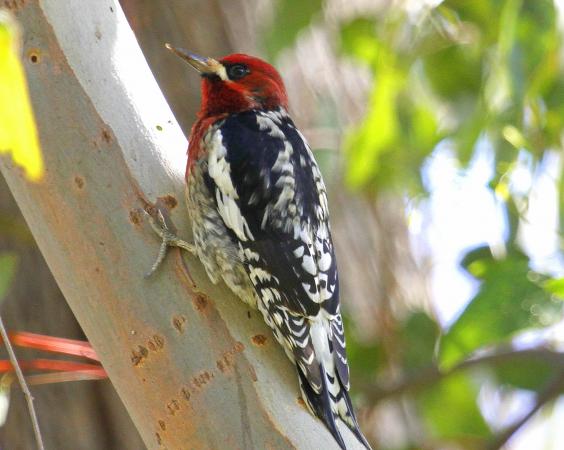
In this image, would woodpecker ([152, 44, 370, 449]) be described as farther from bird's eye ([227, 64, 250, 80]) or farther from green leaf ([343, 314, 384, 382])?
green leaf ([343, 314, 384, 382])

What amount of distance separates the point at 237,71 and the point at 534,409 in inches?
56.3

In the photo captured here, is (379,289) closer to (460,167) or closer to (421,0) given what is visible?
(460,167)

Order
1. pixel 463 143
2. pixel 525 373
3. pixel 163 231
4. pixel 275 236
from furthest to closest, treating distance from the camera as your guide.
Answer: pixel 525 373, pixel 463 143, pixel 275 236, pixel 163 231

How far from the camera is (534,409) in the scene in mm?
3062

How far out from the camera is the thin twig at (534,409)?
3.06 meters

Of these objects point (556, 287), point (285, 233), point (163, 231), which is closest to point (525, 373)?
point (556, 287)

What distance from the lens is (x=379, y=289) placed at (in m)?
3.92

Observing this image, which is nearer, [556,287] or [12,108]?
[12,108]

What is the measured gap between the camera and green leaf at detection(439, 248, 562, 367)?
255cm

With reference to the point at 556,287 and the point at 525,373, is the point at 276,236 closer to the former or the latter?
the point at 556,287

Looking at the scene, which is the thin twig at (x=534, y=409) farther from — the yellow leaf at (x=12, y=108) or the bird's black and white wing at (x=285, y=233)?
the yellow leaf at (x=12, y=108)

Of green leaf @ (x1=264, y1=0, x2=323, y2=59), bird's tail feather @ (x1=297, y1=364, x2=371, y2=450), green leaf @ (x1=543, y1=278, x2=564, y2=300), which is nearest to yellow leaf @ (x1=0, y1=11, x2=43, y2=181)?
bird's tail feather @ (x1=297, y1=364, x2=371, y2=450)

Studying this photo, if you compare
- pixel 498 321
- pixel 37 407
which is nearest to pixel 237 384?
pixel 498 321

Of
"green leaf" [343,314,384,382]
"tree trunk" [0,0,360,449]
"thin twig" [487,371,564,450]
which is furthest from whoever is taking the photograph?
A: "green leaf" [343,314,384,382]
